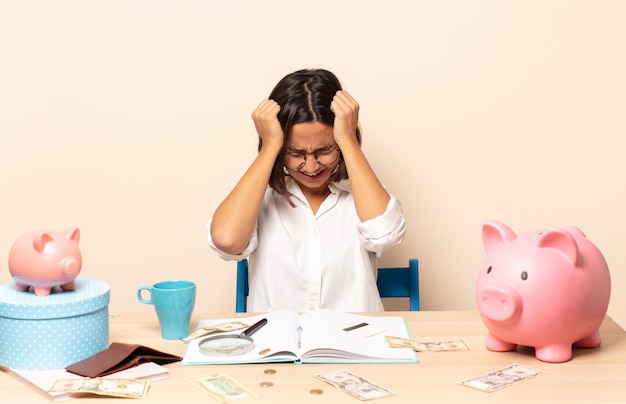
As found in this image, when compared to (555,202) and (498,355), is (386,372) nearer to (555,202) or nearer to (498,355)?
(498,355)

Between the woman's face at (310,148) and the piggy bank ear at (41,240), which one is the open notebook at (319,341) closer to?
the piggy bank ear at (41,240)

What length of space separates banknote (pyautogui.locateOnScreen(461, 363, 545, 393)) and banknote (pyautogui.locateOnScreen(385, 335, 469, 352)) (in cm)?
12

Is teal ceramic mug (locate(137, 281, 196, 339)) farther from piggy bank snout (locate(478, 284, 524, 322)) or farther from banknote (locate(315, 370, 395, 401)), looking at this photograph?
piggy bank snout (locate(478, 284, 524, 322))

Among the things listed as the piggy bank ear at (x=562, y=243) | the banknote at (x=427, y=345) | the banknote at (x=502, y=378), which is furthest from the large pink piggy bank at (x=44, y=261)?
the piggy bank ear at (x=562, y=243)

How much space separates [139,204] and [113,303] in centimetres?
34

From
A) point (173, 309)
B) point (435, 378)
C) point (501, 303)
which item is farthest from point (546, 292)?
point (173, 309)

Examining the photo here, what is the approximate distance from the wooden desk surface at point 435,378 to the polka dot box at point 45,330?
0.05m

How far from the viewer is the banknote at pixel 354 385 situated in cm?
111

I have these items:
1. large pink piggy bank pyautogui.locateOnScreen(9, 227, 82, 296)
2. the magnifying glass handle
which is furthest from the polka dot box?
the magnifying glass handle

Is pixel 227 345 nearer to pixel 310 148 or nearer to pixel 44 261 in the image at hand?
pixel 44 261

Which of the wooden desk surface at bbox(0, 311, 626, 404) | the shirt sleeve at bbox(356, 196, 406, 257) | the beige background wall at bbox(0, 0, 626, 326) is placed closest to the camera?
the wooden desk surface at bbox(0, 311, 626, 404)

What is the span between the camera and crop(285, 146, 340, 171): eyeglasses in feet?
6.18

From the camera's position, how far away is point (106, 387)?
44.6 inches

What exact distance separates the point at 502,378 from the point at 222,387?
422 mm
